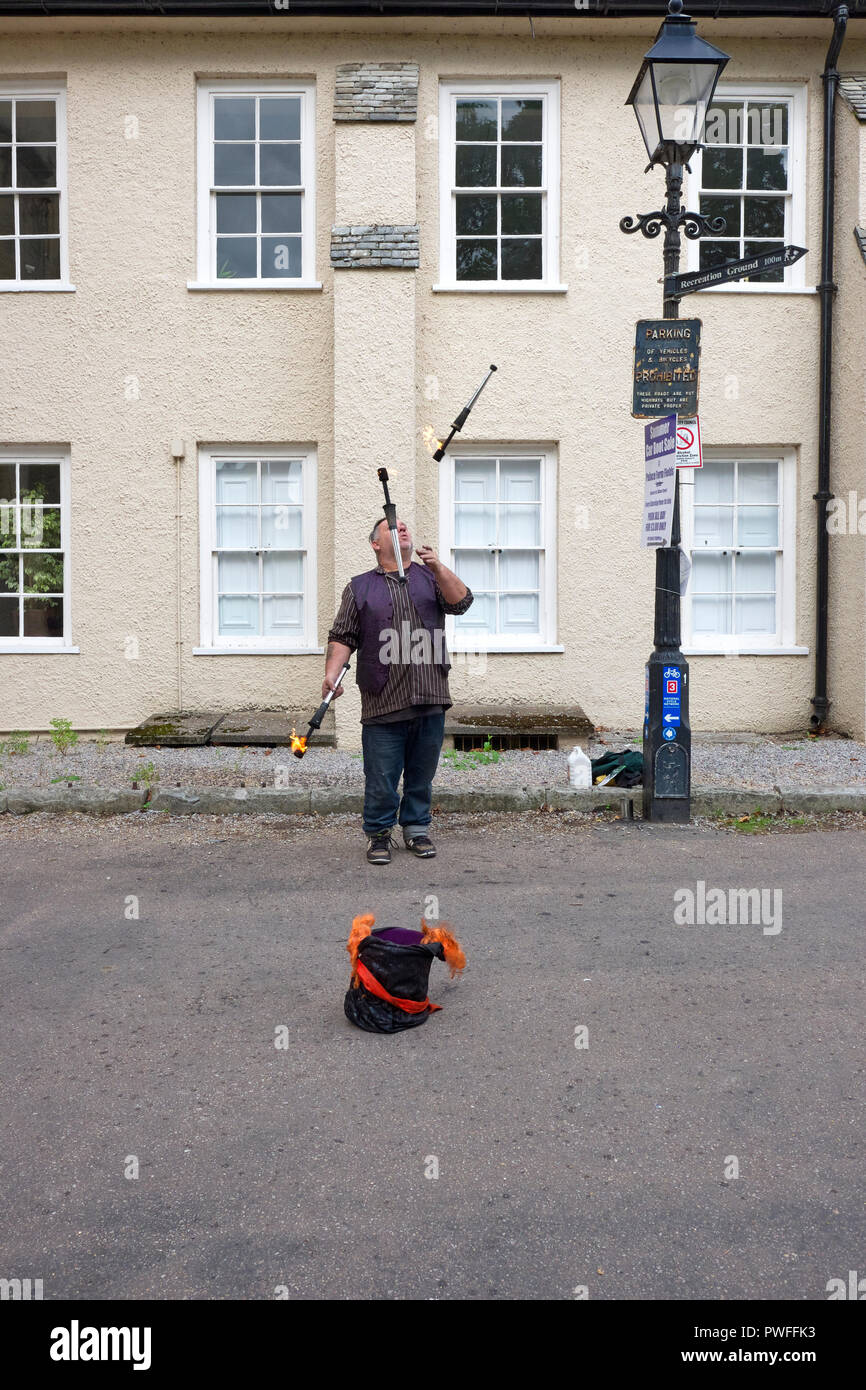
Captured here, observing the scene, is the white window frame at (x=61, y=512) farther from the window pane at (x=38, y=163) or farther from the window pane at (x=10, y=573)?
the window pane at (x=38, y=163)

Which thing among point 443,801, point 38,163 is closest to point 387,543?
point 443,801

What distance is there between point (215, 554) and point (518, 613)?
3015 millimetres

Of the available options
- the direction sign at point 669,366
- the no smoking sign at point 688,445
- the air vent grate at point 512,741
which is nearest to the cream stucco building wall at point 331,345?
the air vent grate at point 512,741

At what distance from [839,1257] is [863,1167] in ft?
1.67

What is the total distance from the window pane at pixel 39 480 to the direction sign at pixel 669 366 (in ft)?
A: 20.1

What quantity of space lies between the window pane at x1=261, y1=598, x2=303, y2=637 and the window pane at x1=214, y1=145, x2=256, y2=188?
13.1 feet

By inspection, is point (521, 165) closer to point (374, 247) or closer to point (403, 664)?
point (374, 247)

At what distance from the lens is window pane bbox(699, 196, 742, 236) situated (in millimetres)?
11898

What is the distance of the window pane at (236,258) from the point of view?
463 inches

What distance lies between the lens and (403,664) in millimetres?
7281

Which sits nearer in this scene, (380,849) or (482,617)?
(380,849)

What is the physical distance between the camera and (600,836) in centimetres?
799

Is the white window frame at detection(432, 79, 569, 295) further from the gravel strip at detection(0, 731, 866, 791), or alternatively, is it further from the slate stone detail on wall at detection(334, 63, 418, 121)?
the gravel strip at detection(0, 731, 866, 791)
